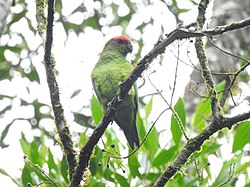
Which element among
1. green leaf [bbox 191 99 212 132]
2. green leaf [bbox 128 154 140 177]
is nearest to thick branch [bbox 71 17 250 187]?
green leaf [bbox 128 154 140 177]

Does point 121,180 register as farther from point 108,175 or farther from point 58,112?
point 58,112

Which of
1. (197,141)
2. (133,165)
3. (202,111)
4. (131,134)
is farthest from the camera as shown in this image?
(131,134)

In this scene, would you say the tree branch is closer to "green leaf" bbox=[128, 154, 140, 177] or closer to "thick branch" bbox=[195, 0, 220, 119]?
"thick branch" bbox=[195, 0, 220, 119]

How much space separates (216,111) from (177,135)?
1044 mm

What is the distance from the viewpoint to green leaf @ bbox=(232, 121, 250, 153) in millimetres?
3041

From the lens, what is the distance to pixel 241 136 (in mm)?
3078

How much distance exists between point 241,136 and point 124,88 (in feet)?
3.17

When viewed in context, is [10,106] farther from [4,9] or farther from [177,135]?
[4,9]

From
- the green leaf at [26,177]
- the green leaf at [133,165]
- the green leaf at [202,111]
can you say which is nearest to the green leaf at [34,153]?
the green leaf at [26,177]

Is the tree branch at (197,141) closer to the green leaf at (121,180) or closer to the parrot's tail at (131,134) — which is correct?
the green leaf at (121,180)

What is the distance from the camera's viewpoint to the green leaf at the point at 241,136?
3041mm

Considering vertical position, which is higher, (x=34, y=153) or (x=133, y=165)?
(x=34, y=153)

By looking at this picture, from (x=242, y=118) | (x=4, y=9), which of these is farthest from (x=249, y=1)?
(x=4, y=9)

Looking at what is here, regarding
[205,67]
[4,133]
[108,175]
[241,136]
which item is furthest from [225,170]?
[4,133]
